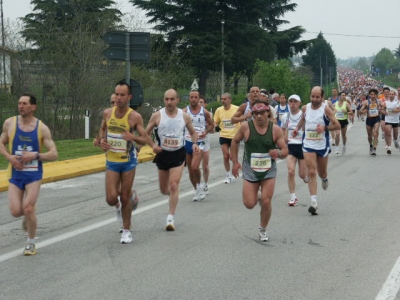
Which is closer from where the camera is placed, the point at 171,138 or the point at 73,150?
the point at 171,138

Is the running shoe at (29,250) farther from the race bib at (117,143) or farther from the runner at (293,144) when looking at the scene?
the runner at (293,144)

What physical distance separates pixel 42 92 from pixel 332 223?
22.6 m

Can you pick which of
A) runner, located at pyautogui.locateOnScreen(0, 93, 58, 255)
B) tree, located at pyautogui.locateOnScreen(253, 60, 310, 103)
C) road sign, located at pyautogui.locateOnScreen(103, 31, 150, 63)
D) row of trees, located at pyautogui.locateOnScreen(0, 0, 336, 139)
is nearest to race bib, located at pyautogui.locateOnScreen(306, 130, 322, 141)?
→ runner, located at pyautogui.locateOnScreen(0, 93, 58, 255)

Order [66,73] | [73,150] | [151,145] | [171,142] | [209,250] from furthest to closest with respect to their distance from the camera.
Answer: [66,73]
[73,150]
[171,142]
[151,145]
[209,250]

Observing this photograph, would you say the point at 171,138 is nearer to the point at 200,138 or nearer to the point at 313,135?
the point at 313,135

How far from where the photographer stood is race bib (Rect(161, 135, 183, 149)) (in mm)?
10469

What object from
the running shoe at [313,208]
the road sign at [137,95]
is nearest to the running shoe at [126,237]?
the running shoe at [313,208]

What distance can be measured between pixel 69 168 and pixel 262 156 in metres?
8.96

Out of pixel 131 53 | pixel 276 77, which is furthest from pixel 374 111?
pixel 276 77

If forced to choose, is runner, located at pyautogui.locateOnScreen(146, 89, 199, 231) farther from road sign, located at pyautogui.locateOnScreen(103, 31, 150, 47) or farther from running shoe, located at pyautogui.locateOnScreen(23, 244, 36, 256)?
road sign, located at pyautogui.locateOnScreen(103, 31, 150, 47)

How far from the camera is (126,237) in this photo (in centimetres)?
929

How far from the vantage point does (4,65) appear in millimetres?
A: 30109

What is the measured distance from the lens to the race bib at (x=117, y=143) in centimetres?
921

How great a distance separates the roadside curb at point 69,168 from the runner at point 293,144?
17.6 feet
